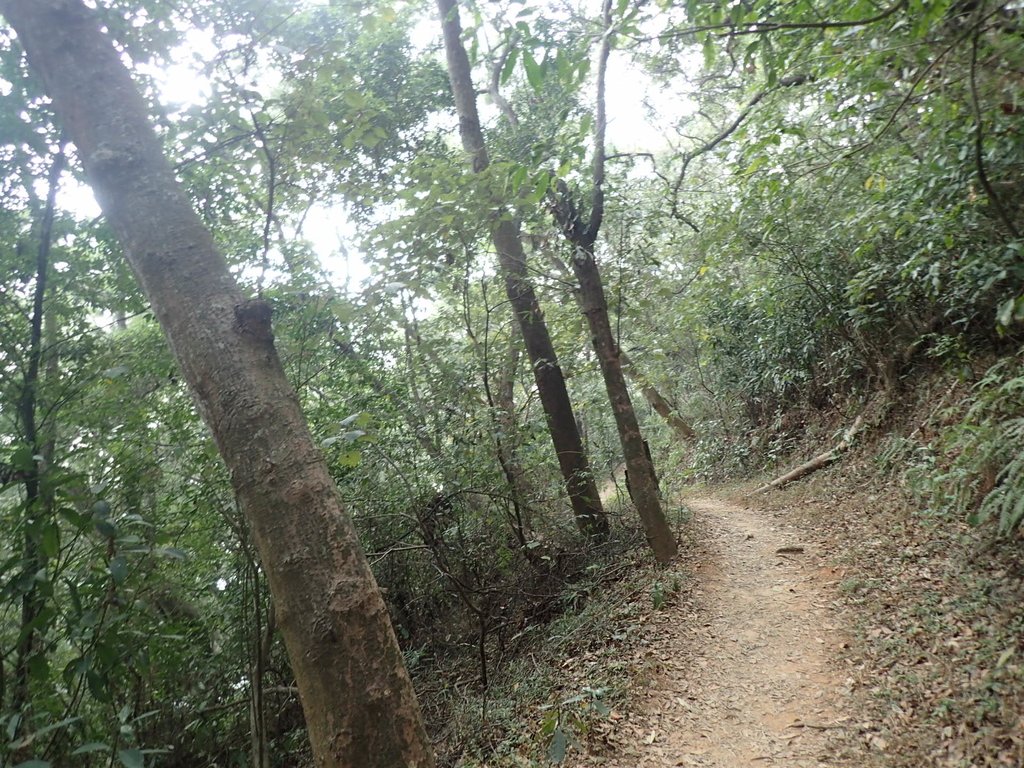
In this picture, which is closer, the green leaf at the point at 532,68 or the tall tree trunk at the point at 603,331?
the green leaf at the point at 532,68

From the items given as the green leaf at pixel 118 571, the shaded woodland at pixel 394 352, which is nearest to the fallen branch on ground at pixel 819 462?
the shaded woodland at pixel 394 352

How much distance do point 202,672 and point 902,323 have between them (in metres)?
9.64

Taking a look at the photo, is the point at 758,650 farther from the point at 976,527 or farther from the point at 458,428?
the point at 458,428

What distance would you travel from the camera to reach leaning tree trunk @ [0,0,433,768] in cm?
192

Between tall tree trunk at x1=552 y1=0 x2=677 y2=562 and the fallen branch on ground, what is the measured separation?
414 cm

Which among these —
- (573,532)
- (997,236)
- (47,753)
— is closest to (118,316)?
(47,753)

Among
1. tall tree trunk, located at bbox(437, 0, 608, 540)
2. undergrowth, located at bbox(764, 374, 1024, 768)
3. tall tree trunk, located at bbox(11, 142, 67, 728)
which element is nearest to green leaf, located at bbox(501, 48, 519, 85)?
tall tree trunk, located at bbox(11, 142, 67, 728)

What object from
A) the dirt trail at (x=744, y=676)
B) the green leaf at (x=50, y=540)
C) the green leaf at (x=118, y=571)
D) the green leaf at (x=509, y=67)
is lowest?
the dirt trail at (x=744, y=676)

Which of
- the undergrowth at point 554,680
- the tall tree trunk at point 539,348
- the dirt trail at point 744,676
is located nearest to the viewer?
the dirt trail at point 744,676

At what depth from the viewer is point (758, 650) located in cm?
531

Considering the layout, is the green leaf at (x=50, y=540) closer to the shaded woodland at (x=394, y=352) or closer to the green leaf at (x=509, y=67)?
the shaded woodland at (x=394, y=352)

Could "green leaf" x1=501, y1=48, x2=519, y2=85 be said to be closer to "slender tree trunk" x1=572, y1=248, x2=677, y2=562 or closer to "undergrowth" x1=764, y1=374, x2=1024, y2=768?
"undergrowth" x1=764, y1=374, x2=1024, y2=768

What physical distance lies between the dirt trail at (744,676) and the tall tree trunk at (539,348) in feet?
5.66

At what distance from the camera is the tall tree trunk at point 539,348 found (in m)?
8.31
